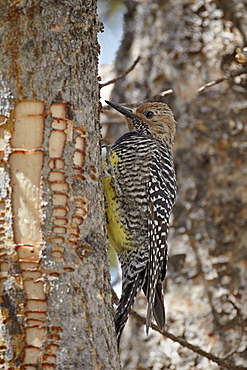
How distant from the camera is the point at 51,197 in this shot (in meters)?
2.35

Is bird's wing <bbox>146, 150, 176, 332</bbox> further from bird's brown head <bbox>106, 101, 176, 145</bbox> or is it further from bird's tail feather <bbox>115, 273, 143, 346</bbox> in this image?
bird's brown head <bbox>106, 101, 176, 145</bbox>

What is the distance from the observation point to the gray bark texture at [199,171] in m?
4.96

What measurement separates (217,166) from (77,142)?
3.02 m

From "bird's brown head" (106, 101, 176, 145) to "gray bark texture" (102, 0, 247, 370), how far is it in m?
0.53

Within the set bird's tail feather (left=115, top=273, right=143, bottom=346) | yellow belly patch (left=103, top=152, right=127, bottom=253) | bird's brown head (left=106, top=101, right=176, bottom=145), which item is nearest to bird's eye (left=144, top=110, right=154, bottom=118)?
bird's brown head (left=106, top=101, right=176, bottom=145)

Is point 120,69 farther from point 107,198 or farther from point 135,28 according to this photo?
point 107,198

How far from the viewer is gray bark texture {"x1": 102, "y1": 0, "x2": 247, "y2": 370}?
4.96 metres

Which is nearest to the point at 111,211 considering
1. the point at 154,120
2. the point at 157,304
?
the point at 157,304

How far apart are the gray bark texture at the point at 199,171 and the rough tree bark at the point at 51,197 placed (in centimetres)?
265

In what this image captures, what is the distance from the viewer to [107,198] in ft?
13.7

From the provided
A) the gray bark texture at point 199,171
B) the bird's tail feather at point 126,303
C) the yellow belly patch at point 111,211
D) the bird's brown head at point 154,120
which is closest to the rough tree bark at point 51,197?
the bird's tail feather at point 126,303

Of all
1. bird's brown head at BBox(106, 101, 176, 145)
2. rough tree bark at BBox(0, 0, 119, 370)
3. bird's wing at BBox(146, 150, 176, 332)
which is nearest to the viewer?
rough tree bark at BBox(0, 0, 119, 370)

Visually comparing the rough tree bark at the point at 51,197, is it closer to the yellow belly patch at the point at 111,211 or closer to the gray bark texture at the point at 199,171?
the yellow belly patch at the point at 111,211

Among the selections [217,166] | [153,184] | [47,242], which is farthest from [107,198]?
[47,242]
